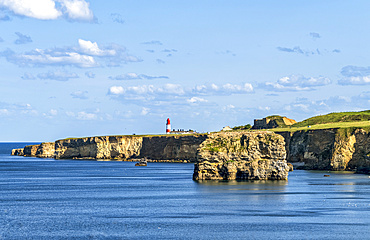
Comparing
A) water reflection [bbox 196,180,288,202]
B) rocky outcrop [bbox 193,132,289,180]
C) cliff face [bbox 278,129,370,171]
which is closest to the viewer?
water reflection [bbox 196,180,288,202]

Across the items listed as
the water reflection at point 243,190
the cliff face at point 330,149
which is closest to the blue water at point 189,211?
the water reflection at point 243,190

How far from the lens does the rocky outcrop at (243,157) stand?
375ft

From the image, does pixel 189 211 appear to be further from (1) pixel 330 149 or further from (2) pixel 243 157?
(1) pixel 330 149

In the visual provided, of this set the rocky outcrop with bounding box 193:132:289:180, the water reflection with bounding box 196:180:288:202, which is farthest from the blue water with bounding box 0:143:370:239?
the rocky outcrop with bounding box 193:132:289:180

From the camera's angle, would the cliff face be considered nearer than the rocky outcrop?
No

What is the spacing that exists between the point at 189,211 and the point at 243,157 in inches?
1587

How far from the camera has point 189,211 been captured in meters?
76.1

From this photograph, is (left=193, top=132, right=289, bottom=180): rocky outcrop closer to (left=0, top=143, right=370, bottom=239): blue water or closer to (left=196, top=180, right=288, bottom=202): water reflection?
(left=196, top=180, right=288, bottom=202): water reflection

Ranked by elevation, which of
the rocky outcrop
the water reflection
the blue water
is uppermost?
the rocky outcrop

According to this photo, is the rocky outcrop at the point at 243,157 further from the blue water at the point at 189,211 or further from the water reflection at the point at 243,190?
the blue water at the point at 189,211

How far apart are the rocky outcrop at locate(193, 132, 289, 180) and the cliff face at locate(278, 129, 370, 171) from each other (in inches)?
2074

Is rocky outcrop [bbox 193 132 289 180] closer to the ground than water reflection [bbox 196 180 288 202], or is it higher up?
higher up

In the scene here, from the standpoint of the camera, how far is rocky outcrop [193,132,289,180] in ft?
375

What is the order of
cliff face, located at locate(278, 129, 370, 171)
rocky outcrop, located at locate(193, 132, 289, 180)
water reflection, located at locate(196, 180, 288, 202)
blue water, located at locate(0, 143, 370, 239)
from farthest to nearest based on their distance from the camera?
cliff face, located at locate(278, 129, 370, 171)
rocky outcrop, located at locate(193, 132, 289, 180)
water reflection, located at locate(196, 180, 288, 202)
blue water, located at locate(0, 143, 370, 239)
